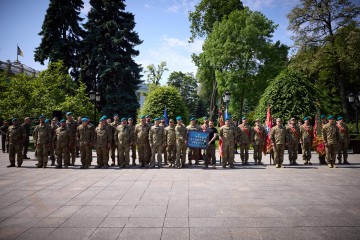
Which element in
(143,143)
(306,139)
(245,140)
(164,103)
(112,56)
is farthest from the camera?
(112,56)

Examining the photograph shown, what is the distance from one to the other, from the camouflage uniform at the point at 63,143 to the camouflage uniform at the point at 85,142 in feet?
1.74

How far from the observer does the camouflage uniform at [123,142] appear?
38.0ft

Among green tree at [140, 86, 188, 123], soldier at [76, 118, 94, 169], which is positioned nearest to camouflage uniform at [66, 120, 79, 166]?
soldier at [76, 118, 94, 169]

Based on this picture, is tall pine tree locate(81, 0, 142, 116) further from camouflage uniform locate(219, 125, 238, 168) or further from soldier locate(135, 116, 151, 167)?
camouflage uniform locate(219, 125, 238, 168)

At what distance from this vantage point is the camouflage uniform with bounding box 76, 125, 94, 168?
11258mm

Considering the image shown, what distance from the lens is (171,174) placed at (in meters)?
9.55

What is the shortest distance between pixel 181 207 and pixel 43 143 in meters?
8.85

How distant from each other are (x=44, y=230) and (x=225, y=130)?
27.9 feet

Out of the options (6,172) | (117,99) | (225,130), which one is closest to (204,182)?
(225,130)

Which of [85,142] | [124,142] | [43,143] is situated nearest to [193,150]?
[124,142]

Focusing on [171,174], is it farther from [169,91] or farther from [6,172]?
[169,91]

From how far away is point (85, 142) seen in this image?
1132cm

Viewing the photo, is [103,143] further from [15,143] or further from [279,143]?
[279,143]

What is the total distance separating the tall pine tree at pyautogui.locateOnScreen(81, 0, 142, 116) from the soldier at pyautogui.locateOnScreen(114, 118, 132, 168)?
17251mm
